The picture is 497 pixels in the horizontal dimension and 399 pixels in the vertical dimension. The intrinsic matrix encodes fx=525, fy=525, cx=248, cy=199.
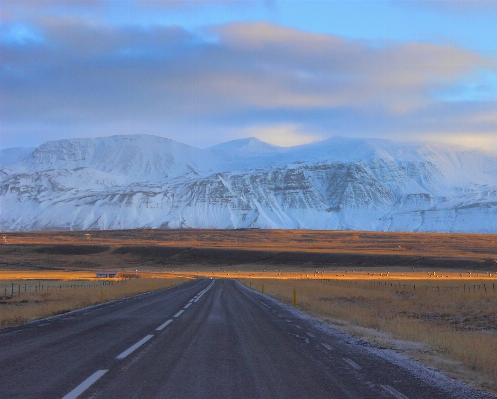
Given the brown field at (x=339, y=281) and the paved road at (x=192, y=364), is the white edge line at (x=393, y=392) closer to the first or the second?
the paved road at (x=192, y=364)

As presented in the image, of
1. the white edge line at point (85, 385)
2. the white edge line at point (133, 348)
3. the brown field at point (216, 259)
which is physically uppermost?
A: the white edge line at point (85, 385)

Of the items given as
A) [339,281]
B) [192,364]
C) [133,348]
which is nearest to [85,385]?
[192,364]

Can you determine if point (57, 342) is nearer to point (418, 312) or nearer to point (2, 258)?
point (418, 312)

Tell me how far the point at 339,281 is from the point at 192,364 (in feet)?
186

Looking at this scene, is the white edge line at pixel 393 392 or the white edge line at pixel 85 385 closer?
the white edge line at pixel 85 385

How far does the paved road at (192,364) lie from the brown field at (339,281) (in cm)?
180

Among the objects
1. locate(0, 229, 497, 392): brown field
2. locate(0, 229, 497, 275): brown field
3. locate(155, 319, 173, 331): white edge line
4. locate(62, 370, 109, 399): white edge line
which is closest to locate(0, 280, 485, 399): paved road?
locate(62, 370, 109, 399): white edge line

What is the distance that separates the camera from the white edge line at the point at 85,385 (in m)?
7.78

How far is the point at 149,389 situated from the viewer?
27.2 feet

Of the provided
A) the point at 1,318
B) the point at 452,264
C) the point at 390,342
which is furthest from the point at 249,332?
the point at 452,264

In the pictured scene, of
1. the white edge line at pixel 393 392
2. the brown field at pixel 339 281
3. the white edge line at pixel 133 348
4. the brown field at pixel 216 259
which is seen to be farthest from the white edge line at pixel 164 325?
the brown field at pixel 216 259

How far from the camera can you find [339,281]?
65375 mm

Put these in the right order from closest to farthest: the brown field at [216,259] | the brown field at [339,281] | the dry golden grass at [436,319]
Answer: the dry golden grass at [436,319]
the brown field at [339,281]
the brown field at [216,259]

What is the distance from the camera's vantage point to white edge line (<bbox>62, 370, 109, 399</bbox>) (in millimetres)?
7781
